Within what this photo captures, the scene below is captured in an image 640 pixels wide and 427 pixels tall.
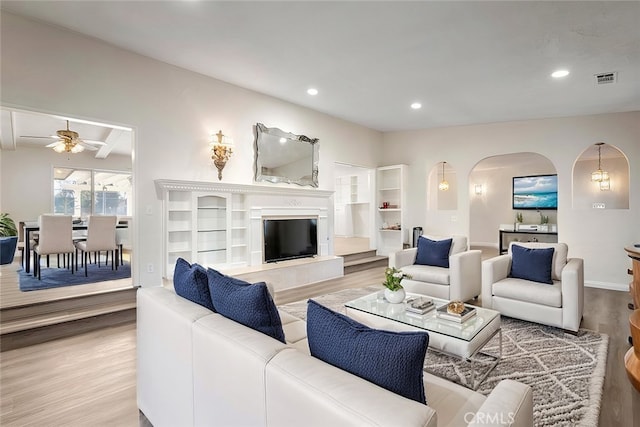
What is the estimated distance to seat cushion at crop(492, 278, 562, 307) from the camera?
319 cm

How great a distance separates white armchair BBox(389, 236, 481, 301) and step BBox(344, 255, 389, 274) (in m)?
1.84

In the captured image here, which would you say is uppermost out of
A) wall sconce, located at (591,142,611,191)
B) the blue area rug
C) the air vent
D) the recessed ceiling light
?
the recessed ceiling light

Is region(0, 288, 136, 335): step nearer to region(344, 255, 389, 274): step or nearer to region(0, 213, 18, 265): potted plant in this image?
region(0, 213, 18, 265): potted plant

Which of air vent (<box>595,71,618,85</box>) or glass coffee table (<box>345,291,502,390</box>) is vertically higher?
air vent (<box>595,71,618,85</box>)

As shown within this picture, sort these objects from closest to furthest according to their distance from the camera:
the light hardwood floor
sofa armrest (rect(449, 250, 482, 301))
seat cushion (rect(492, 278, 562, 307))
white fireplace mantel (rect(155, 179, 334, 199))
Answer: the light hardwood floor
seat cushion (rect(492, 278, 562, 307))
sofa armrest (rect(449, 250, 482, 301))
white fireplace mantel (rect(155, 179, 334, 199))

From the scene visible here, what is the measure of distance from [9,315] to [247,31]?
367cm

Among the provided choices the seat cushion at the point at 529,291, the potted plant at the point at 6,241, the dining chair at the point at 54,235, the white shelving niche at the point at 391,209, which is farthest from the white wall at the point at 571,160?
the potted plant at the point at 6,241

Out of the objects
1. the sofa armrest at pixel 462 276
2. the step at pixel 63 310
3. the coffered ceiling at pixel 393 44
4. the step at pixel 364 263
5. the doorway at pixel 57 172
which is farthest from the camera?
the step at pixel 364 263

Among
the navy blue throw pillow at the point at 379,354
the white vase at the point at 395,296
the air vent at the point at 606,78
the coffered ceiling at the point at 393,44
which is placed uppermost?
the coffered ceiling at the point at 393,44

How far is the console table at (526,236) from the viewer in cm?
805

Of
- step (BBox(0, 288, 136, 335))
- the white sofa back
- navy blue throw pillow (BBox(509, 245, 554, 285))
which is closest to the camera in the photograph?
the white sofa back

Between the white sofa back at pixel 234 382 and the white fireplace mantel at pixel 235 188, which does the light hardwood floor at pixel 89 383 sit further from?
the white fireplace mantel at pixel 235 188

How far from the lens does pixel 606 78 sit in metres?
3.99

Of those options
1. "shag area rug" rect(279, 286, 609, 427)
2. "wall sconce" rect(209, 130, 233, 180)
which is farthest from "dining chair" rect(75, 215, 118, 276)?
"shag area rug" rect(279, 286, 609, 427)
